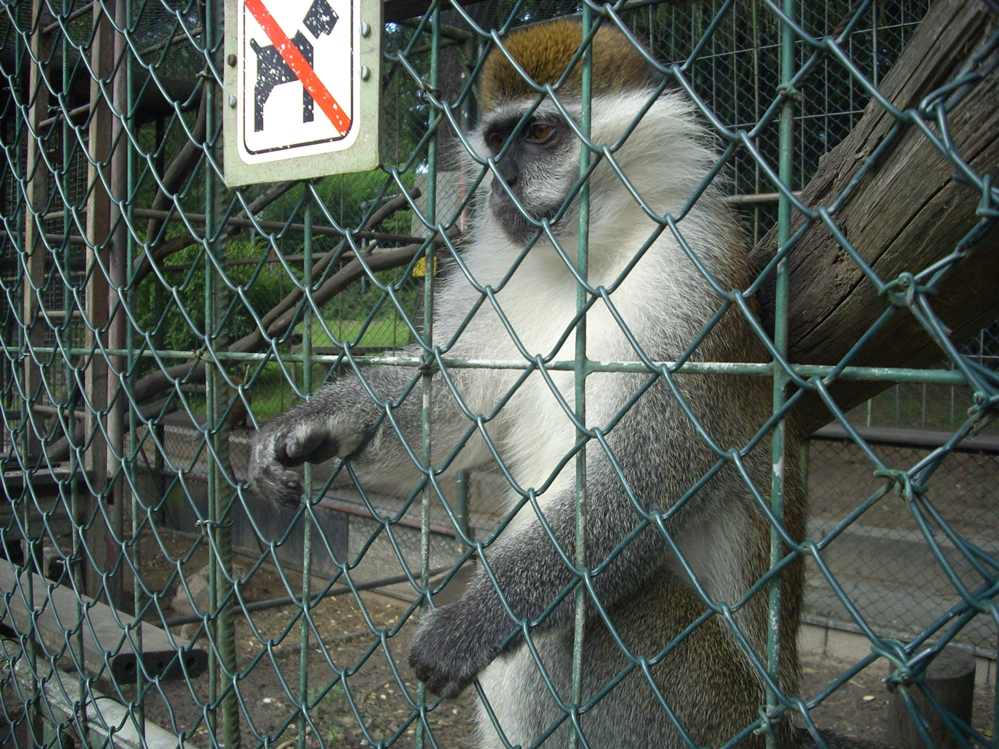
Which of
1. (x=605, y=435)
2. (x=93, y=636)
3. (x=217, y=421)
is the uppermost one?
(x=605, y=435)

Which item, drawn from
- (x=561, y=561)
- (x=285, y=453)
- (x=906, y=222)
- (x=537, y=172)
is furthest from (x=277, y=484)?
(x=906, y=222)

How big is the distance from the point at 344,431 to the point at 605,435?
3.43 feet

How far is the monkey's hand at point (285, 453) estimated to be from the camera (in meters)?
1.99

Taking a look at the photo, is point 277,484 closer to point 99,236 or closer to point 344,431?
point 344,431

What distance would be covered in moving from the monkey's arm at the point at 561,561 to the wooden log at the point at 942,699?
88.7 inches

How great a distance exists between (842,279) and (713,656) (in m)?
0.94

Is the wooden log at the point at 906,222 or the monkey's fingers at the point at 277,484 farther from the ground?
the wooden log at the point at 906,222

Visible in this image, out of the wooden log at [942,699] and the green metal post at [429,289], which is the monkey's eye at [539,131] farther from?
the wooden log at [942,699]

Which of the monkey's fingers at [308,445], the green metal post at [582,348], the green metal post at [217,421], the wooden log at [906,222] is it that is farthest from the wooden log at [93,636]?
the wooden log at [906,222]

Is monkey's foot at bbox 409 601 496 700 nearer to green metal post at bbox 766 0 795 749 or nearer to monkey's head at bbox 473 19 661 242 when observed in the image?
green metal post at bbox 766 0 795 749

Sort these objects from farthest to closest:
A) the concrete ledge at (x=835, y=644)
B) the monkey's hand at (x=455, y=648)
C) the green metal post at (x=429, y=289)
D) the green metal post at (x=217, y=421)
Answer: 1. the concrete ledge at (x=835, y=644)
2. the green metal post at (x=217, y=421)
3. the monkey's hand at (x=455, y=648)
4. the green metal post at (x=429, y=289)

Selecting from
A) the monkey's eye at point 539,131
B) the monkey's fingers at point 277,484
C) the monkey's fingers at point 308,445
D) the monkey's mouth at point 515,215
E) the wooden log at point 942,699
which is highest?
the monkey's eye at point 539,131

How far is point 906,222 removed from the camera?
4.09ft

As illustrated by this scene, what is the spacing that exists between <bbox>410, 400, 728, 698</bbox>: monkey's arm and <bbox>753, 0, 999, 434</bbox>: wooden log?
37 cm
